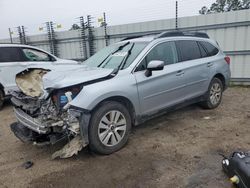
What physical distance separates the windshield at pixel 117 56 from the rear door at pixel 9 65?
2947 millimetres

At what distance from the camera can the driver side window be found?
3.69 meters

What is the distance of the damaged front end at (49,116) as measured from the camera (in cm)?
297

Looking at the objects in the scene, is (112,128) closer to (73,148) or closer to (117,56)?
(73,148)

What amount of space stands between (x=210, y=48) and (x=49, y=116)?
3817 millimetres

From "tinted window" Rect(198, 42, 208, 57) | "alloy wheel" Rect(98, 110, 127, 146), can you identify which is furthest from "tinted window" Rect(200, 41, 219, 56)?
"alloy wheel" Rect(98, 110, 127, 146)

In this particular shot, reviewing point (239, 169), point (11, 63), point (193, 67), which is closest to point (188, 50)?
point (193, 67)

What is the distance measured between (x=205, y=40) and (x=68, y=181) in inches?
160

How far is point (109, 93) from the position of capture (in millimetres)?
3174

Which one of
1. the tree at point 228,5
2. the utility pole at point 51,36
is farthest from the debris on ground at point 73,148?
the tree at point 228,5

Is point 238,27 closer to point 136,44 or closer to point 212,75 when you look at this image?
point 212,75

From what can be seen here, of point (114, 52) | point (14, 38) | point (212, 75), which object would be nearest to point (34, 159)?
point (114, 52)

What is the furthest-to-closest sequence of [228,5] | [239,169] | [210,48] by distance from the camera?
[228,5] → [210,48] → [239,169]

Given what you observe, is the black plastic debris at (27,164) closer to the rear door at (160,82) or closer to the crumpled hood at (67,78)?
the crumpled hood at (67,78)

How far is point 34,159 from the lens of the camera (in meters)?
3.36
